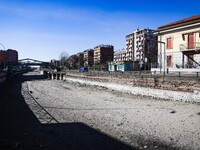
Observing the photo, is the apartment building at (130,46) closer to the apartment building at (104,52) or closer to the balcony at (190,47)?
the apartment building at (104,52)

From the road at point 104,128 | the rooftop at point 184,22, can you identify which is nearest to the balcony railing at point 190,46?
the rooftop at point 184,22

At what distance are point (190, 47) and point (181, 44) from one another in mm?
1520

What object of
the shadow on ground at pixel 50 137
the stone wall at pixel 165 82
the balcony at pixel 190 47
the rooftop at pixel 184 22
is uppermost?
the rooftop at pixel 184 22

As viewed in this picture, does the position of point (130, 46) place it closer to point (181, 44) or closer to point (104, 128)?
point (181, 44)

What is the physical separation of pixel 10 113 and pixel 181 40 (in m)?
24.3

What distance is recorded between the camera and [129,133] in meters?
10.6

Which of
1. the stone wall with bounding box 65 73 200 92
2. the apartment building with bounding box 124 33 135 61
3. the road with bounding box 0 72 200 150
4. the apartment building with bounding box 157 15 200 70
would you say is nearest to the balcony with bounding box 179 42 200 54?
the apartment building with bounding box 157 15 200 70

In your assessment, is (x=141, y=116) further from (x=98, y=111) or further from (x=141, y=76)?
(x=141, y=76)

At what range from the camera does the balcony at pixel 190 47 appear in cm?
→ 2762

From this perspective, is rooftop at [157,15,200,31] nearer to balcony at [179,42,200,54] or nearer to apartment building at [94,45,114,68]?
balcony at [179,42,200,54]

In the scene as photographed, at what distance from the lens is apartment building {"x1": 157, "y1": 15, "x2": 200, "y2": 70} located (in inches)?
1099

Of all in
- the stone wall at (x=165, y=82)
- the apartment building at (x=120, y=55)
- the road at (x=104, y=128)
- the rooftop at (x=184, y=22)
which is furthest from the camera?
the apartment building at (x=120, y=55)

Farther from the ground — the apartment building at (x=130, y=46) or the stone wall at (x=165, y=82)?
the apartment building at (x=130, y=46)

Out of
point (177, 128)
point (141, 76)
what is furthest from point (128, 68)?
point (177, 128)
